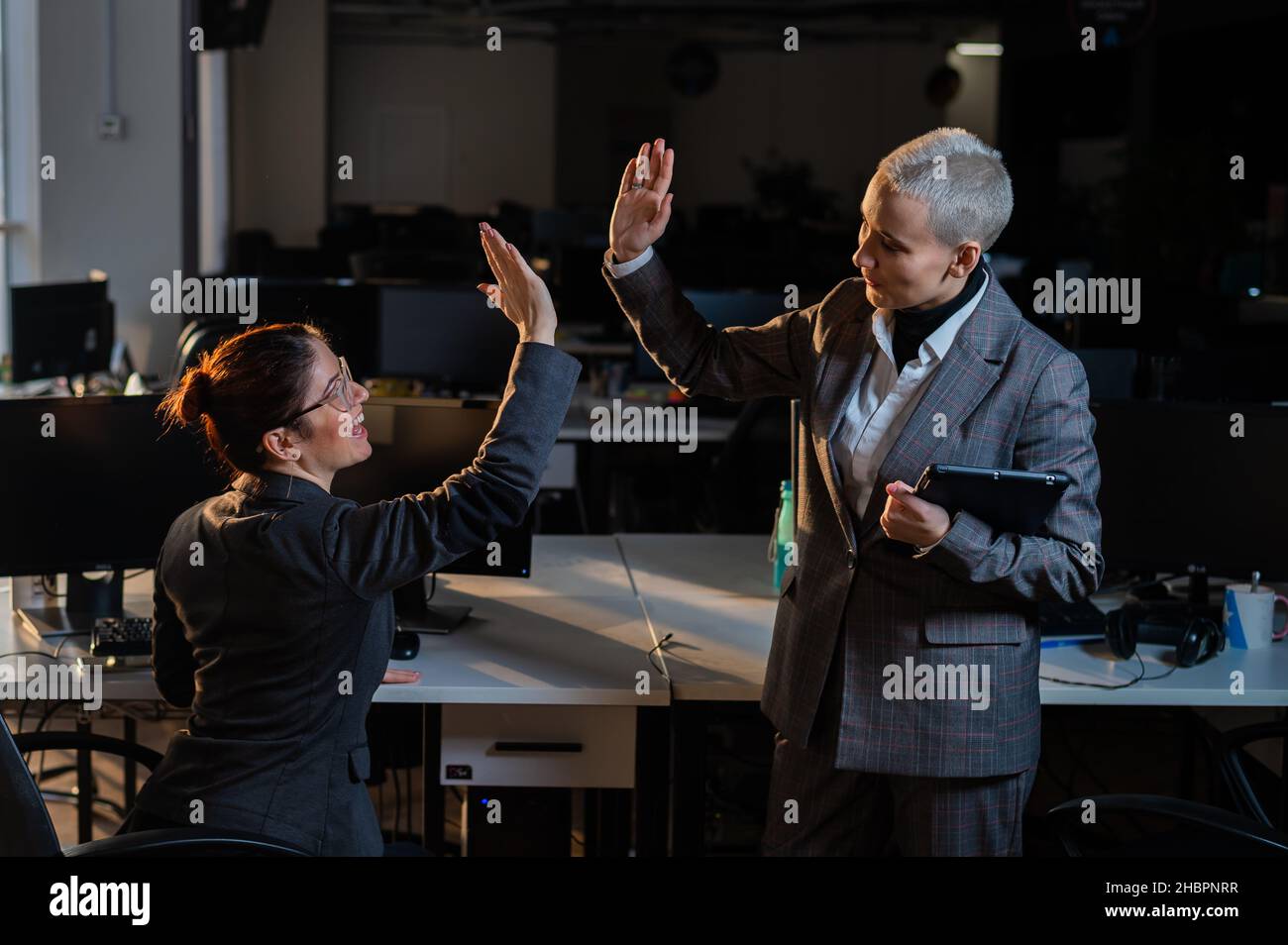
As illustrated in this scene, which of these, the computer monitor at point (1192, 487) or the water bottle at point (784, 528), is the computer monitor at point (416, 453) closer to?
the water bottle at point (784, 528)

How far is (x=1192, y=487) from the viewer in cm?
283

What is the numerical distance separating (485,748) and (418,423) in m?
0.63

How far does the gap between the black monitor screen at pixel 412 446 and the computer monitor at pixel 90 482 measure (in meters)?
0.27

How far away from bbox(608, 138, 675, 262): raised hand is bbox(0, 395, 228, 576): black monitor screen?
99cm

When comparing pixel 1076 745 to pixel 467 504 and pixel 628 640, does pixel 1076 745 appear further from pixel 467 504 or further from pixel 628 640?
pixel 467 504

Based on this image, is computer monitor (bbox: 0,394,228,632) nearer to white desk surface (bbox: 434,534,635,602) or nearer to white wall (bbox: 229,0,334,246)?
white desk surface (bbox: 434,534,635,602)

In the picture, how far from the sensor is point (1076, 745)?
418 cm

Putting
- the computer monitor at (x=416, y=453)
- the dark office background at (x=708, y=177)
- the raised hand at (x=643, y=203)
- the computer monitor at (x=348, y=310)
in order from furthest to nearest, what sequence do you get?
the computer monitor at (x=348, y=310), the dark office background at (x=708, y=177), the computer monitor at (x=416, y=453), the raised hand at (x=643, y=203)

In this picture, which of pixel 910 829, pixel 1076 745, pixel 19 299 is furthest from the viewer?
pixel 19 299

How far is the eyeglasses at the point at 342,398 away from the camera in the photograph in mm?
1809

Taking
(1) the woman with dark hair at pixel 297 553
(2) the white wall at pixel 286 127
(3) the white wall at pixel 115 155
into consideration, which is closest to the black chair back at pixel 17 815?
(1) the woman with dark hair at pixel 297 553

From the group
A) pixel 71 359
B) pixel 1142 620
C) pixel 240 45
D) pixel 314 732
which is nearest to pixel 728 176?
pixel 240 45

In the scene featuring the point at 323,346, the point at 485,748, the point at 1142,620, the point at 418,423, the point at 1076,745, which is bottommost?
the point at 1076,745

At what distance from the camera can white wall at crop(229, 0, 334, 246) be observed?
41.5 ft
